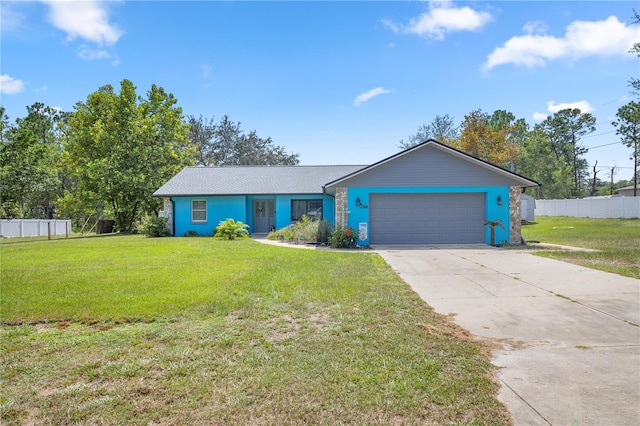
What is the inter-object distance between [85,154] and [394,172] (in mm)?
23330

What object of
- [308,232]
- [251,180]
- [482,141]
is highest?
[482,141]

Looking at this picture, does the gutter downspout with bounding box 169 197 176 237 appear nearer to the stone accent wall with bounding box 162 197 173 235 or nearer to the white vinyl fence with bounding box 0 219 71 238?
the stone accent wall with bounding box 162 197 173 235

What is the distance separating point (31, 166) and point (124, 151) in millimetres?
12648

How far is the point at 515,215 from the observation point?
50.7ft

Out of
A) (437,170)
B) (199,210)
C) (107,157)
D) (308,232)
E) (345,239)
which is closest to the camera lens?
(345,239)

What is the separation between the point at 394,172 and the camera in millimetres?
15523

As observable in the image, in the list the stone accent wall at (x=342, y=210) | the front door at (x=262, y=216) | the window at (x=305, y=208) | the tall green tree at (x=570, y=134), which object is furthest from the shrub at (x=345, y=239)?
the tall green tree at (x=570, y=134)

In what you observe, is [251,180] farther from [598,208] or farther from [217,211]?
[598,208]

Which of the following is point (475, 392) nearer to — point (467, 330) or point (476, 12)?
point (467, 330)

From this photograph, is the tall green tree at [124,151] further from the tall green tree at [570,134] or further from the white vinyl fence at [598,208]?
the tall green tree at [570,134]

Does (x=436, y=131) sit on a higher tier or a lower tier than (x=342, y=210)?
higher

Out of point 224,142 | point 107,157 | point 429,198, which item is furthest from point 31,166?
point 429,198

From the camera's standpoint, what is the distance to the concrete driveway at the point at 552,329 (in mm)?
2965

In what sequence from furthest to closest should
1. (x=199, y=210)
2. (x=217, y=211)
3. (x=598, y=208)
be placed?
(x=598, y=208) → (x=199, y=210) → (x=217, y=211)
